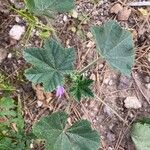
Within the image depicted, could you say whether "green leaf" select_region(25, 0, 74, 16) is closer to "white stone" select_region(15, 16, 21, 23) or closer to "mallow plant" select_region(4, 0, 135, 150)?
"mallow plant" select_region(4, 0, 135, 150)

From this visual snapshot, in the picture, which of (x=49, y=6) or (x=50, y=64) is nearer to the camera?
(x=50, y=64)

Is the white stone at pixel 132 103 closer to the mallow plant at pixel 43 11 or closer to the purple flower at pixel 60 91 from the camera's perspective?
the purple flower at pixel 60 91

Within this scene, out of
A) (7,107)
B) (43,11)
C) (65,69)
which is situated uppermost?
(43,11)

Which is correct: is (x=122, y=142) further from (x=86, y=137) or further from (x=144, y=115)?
(x=86, y=137)

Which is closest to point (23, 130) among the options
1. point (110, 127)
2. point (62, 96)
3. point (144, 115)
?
point (62, 96)

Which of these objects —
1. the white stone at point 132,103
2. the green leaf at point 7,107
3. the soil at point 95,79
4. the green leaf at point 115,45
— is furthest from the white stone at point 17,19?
the white stone at point 132,103

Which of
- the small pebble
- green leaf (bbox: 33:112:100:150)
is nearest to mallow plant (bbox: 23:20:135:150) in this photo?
green leaf (bbox: 33:112:100:150)

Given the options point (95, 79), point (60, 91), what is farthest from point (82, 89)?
point (95, 79)

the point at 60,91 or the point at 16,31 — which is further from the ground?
the point at 16,31

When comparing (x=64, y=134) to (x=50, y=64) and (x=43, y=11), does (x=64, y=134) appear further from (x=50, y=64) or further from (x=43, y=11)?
(x=43, y=11)
